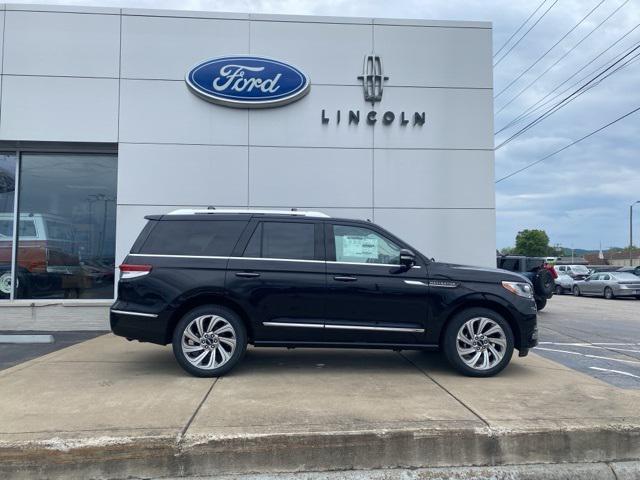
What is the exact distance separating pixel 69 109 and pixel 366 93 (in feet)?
18.1

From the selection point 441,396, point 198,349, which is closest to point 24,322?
point 198,349

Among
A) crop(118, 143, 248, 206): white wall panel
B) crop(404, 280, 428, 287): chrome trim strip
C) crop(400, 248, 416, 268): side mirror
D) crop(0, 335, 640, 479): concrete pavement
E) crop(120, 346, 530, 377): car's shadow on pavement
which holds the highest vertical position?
crop(118, 143, 248, 206): white wall panel

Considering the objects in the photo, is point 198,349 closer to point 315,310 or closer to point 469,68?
point 315,310

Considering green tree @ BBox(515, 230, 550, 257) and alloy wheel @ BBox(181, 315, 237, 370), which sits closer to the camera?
alloy wheel @ BBox(181, 315, 237, 370)

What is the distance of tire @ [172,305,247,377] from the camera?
19.9 feet

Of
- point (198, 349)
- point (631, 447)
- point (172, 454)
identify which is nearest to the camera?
point (172, 454)

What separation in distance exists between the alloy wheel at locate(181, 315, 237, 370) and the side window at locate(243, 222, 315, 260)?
0.86m

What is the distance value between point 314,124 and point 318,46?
4.88ft

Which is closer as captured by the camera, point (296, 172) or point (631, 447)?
point (631, 447)

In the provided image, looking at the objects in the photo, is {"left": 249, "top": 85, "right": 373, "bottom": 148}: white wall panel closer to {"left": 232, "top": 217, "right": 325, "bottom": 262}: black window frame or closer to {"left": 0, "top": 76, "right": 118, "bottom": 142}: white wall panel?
{"left": 0, "top": 76, "right": 118, "bottom": 142}: white wall panel

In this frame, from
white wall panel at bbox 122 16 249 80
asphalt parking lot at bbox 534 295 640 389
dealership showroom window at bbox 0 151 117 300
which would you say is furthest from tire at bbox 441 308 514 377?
dealership showroom window at bbox 0 151 117 300

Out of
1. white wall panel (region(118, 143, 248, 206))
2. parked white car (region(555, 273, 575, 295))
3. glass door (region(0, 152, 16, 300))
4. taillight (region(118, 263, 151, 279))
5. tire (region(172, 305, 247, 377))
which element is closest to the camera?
tire (region(172, 305, 247, 377))

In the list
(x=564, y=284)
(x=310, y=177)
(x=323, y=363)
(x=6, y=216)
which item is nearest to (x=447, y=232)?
(x=310, y=177)

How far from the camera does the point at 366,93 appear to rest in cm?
1023
